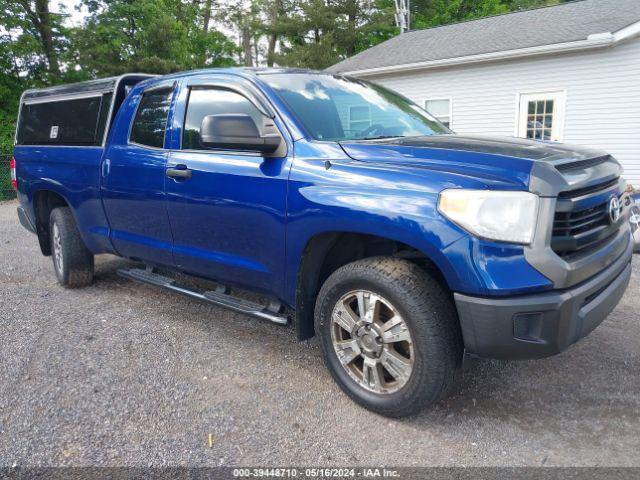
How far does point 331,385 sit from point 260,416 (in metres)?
0.51

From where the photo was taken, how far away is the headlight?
2207 millimetres

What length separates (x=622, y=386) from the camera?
298 cm

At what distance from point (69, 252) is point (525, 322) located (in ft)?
13.6

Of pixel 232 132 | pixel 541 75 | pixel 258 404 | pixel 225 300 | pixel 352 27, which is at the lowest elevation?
pixel 258 404

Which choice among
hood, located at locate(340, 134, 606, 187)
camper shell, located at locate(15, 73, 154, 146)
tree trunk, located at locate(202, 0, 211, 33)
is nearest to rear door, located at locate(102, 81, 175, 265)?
camper shell, located at locate(15, 73, 154, 146)

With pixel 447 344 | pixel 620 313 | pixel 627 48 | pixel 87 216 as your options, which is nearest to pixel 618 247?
pixel 447 344

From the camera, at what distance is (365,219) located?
8.32ft

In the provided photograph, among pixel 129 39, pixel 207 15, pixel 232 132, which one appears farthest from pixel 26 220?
pixel 207 15

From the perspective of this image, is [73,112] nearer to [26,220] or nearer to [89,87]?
[89,87]

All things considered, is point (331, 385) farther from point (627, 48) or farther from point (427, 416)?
point (627, 48)

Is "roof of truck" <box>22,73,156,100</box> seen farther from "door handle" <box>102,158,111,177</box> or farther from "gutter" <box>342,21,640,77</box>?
"gutter" <box>342,21,640,77</box>

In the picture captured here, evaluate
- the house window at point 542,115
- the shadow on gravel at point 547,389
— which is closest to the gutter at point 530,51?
the house window at point 542,115

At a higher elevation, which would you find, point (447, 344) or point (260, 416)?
point (447, 344)

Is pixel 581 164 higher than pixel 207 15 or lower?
lower
